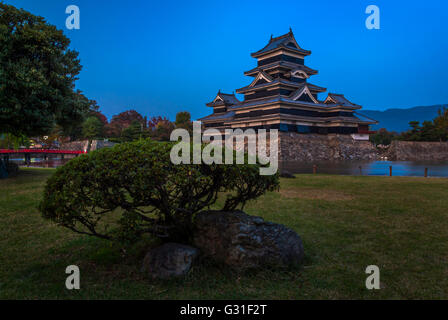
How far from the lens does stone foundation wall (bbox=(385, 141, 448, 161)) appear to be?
38.7 meters

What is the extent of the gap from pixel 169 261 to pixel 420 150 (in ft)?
148

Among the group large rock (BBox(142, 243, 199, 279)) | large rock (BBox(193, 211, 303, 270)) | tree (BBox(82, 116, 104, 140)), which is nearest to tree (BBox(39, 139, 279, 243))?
large rock (BBox(142, 243, 199, 279))

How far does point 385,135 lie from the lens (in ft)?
190

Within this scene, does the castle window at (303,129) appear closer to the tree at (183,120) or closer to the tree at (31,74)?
the tree at (183,120)

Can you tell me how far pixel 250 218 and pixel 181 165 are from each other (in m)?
1.55

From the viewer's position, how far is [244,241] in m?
4.42

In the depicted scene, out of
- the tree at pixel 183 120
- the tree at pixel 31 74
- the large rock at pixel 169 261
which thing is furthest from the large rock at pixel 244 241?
the tree at pixel 183 120

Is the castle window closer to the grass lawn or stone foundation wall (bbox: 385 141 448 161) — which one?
stone foundation wall (bbox: 385 141 448 161)

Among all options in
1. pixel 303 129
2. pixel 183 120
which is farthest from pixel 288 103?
pixel 183 120

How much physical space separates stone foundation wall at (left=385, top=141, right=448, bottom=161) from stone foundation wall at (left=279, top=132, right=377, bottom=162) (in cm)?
311

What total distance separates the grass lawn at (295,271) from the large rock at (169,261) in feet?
0.40

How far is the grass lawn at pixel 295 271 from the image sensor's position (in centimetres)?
377

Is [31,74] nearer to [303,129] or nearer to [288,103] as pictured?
[288,103]
